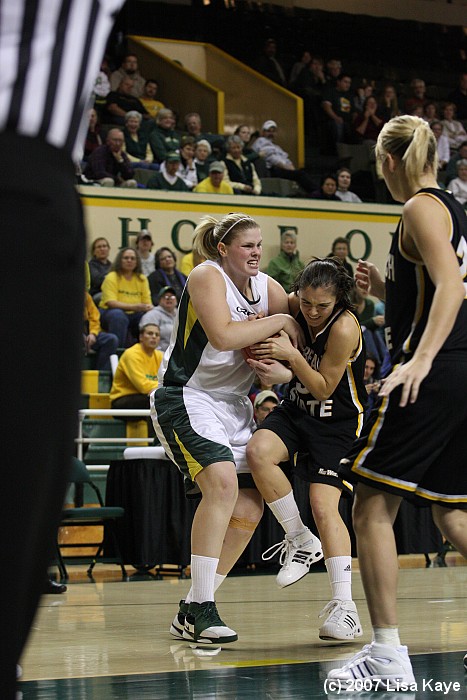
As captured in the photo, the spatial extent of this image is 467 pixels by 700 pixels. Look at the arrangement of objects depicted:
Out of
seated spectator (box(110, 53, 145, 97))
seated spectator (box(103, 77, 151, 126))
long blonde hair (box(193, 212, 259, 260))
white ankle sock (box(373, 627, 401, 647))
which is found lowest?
white ankle sock (box(373, 627, 401, 647))

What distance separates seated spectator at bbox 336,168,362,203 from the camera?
16.9 m

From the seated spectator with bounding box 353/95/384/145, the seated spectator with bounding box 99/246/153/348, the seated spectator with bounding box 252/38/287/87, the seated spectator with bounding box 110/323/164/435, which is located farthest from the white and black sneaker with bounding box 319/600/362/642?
the seated spectator with bounding box 252/38/287/87

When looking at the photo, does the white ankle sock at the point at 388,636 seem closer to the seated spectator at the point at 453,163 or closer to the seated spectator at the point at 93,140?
the seated spectator at the point at 93,140

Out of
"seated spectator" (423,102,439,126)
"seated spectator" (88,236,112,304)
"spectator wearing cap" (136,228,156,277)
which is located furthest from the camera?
"seated spectator" (423,102,439,126)

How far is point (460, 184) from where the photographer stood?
17.7m

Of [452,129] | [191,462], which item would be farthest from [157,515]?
[452,129]

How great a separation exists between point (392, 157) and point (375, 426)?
901mm

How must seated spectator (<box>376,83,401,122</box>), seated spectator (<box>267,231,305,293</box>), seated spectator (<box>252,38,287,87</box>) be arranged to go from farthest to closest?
seated spectator (<box>252,38,287,87</box>)
seated spectator (<box>376,83,401,122</box>)
seated spectator (<box>267,231,305,293</box>)

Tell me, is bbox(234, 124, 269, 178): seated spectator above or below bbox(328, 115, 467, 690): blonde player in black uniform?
above

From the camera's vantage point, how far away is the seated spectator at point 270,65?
20.9m

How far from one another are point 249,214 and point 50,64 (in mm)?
14696

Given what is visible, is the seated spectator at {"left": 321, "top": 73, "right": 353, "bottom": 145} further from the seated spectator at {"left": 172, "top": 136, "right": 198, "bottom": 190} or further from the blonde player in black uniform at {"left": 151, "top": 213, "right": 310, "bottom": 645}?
the blonde player in black uniform at {"left": 151, "top": 213, "right": 310, "bottom": 645}

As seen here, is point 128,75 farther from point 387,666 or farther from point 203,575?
point 387,666

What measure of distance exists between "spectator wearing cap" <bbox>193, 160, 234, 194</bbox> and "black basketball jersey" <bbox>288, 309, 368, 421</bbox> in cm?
1057
